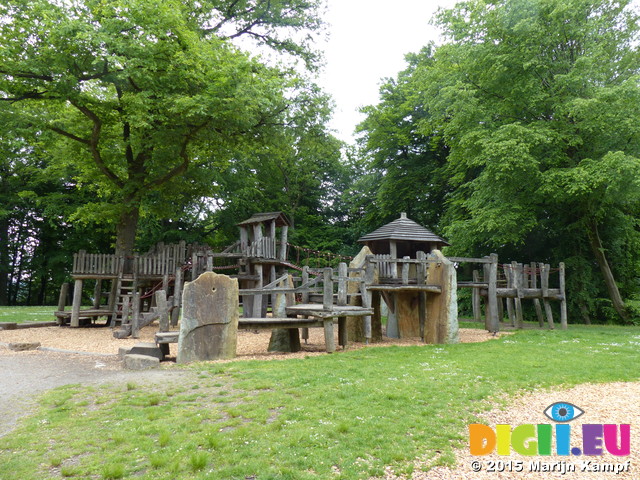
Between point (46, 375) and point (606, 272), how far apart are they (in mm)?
23127

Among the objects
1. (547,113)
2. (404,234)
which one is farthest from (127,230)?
(547,113)

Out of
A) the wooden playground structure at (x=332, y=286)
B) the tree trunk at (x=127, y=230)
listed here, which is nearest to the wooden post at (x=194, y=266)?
the wooden playground structure at (x=332, y=286)

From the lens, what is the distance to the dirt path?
6.98 metres

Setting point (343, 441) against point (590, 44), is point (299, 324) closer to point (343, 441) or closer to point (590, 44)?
point (343, 441)

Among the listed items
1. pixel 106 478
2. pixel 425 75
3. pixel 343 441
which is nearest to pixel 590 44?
pixel 425 75

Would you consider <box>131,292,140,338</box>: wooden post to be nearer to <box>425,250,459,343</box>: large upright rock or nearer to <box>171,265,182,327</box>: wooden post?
<box>171,265,182,327</box>: wooden post

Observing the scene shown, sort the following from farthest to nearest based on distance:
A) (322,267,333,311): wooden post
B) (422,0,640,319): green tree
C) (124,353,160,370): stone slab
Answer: (422,0,640,319): green tree
(322,267,333,311): wooden post
(124,353,160,370): stone slab

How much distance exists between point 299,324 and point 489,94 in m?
17.4

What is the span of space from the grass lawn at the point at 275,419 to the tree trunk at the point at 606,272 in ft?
44.1

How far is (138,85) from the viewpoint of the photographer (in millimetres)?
16797

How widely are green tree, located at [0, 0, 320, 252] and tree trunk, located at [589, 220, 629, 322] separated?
1620 centimetres

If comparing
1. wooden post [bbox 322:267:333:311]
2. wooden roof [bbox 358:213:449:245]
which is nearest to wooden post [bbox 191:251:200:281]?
wooden roof [bbox 358:213:449:245]

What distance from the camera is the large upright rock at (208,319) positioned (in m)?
10.3

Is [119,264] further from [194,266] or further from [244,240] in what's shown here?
[244,240]
